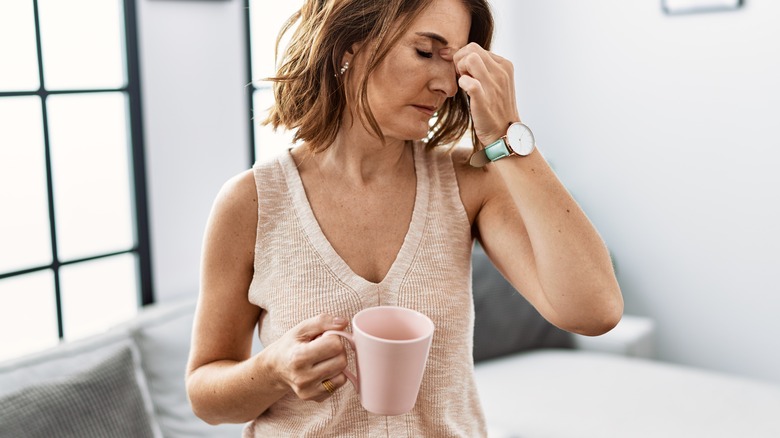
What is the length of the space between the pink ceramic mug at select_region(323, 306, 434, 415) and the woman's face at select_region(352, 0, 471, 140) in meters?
0.29

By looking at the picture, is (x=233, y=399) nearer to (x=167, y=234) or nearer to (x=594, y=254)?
(x=594, y=254)

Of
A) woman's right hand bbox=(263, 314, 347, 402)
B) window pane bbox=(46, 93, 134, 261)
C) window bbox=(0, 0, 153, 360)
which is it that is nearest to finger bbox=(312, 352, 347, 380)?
woman's right hand bbox=(263, 314, 347, 402)

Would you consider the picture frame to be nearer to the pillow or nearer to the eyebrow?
the pillow

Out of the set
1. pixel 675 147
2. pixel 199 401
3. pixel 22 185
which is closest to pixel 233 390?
pixel 199 401

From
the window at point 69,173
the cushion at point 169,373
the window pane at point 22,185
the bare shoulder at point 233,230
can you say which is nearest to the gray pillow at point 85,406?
the cushion at point 169,373

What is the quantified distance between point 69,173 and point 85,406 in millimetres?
733

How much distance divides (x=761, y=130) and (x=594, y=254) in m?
2.16

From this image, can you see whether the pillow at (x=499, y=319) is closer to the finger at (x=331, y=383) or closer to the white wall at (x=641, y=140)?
the white wall at (x=641, y=140)

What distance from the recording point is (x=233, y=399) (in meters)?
1.08

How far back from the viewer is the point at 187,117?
2.30 meters

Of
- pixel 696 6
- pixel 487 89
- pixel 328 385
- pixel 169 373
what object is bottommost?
pixel 169 373

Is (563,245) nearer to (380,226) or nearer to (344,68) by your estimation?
(380,226)

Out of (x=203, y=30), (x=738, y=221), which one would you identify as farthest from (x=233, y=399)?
(x=738, y=221)

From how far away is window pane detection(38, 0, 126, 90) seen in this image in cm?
202
